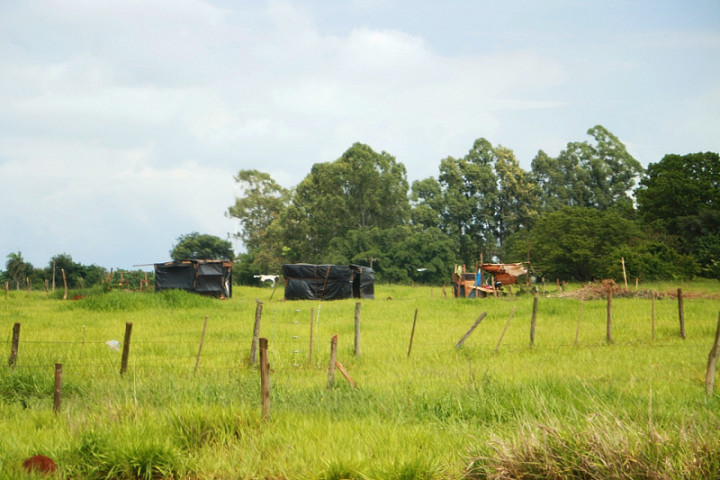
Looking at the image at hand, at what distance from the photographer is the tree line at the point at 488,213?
49000 mm

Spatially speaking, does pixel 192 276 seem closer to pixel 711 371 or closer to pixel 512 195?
pixel 711 371

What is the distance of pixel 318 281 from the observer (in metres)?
37.5

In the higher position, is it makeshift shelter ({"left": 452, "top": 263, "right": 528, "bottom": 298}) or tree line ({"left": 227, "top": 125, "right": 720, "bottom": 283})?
tree line ({"left": 227, "top": 125, "right": 720, "bottom": 283})

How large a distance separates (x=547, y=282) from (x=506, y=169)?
1454 centimetres

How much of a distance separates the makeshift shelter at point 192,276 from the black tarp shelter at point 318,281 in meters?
4.21

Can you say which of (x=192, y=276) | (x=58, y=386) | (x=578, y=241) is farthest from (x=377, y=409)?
(x=578, y=241)

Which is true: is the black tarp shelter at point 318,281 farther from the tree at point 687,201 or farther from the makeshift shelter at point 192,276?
the tree at point 687,201

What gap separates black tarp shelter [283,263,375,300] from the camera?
1467 inches

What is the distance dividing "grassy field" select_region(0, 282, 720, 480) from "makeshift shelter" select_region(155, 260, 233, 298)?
18.6 meters

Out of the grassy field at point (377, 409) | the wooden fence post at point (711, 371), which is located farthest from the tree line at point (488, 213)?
the wooden fence post at point (711, 371)

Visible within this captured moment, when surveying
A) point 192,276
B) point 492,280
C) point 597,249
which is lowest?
point 492,280

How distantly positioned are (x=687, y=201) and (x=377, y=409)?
1924 inches

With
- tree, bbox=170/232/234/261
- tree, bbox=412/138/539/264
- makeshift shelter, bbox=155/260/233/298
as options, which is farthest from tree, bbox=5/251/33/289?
tree, bbox=412/138/539/264

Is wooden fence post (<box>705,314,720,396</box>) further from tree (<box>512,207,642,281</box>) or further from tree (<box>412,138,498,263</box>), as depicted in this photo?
tree (<box>412,138,498,263</box>)
